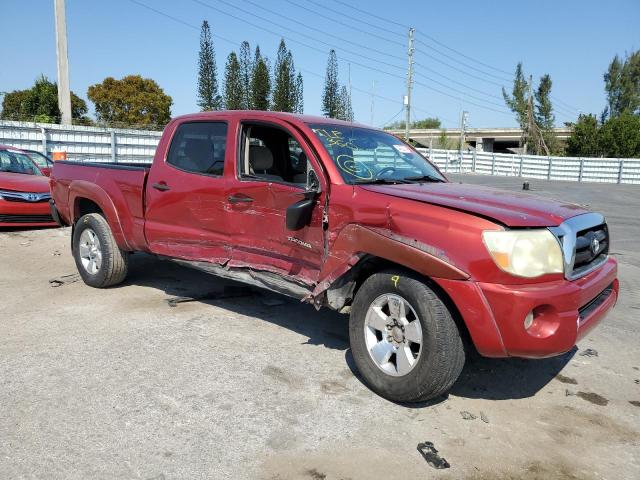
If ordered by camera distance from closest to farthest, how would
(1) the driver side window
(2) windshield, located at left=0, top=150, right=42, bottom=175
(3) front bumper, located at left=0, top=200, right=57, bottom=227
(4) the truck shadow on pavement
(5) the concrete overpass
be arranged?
(4) the truck shadow on pavement
(1) the driver side window
(3) front bumper, located at left=0, top=200, right=57, bottom=227
(2) windshield, located at left=0, top=150, right=42, bottom=175
(5) the concrete overpass

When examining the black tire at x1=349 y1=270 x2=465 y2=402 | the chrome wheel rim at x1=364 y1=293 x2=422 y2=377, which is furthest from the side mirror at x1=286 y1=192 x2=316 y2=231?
the chrome wheel rim at x1=364 y1=293 x2=422 y2=377

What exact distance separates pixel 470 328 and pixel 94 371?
2.51 m

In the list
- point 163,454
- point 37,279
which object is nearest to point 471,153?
point 37,279

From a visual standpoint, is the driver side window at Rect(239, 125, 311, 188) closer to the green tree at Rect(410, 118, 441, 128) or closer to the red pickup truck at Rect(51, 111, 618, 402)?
the red pickup truck at Rect(51, 111, 618, 402)

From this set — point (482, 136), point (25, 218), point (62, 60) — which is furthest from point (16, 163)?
point (482, 136)

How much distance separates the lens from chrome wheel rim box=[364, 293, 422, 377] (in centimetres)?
320

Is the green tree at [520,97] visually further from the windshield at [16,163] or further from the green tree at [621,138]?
the windshield at [16,163]

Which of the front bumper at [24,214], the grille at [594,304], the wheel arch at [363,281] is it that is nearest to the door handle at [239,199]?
the wheel arch at [363,281]

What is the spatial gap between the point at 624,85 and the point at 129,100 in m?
65.4

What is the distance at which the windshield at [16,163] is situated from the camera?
1022cm

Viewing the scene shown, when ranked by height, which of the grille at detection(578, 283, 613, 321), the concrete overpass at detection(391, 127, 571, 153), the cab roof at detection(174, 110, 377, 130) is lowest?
the grille at detection(578, 283, 613, 321)

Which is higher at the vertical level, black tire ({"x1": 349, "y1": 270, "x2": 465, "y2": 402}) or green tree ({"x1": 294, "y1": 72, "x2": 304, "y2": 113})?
green tree ({"x1": 294, "y1": 72, "x2": 304, "y2": 113})

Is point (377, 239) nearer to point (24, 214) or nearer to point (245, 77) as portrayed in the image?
point (24, 214)

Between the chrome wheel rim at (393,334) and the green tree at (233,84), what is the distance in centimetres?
5534
